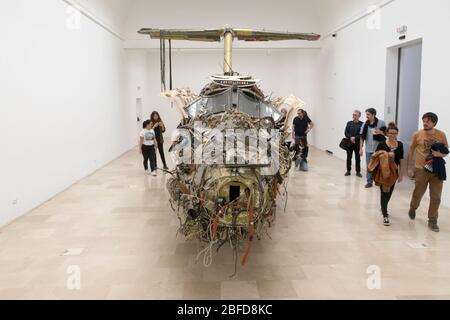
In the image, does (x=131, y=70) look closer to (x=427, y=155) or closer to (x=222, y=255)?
(x=222, y=255)

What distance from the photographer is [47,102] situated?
751 centimetres

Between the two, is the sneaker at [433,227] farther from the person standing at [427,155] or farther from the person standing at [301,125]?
the person standing at [301,125]

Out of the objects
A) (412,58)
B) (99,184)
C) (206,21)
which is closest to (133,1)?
(206,21)

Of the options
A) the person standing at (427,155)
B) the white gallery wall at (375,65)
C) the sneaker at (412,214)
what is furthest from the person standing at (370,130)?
the person standing at (427,155)

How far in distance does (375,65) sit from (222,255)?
7.51m

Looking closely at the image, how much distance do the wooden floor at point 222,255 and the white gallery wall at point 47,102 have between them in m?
0.69

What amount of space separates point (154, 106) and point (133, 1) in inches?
221

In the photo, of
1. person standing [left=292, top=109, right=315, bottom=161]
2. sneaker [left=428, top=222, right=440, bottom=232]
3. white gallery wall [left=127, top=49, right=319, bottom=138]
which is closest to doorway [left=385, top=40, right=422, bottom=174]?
person standing [left=292, top=109, right=315, bottom=161]

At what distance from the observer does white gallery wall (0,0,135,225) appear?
609 centimetres

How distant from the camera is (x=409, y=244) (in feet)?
16.6

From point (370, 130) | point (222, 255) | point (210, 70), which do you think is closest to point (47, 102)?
point (222, 255)

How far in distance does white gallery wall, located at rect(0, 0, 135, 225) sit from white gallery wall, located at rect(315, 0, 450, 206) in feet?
24.7

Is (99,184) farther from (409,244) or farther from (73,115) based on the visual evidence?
(409,244)

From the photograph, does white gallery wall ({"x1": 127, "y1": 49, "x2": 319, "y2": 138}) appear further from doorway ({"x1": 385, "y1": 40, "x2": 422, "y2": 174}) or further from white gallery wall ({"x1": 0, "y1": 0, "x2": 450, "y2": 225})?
doorway ({"x1": 385, "y1": 40, "x2": 422, "y2": 174})
